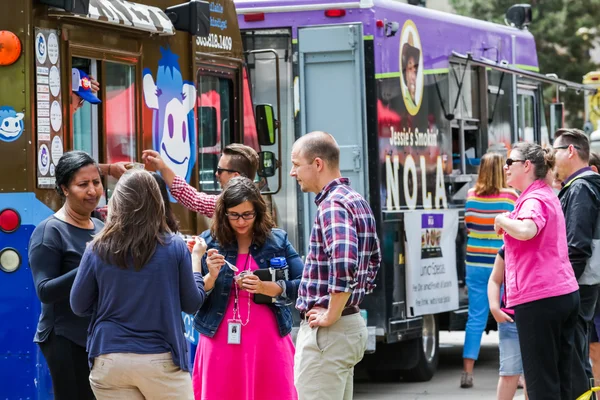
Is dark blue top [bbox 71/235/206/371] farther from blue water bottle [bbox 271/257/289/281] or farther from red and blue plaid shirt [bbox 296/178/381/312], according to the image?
blue water bottle [bbox 271/257/289/281]

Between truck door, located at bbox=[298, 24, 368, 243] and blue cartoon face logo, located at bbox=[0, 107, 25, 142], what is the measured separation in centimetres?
411

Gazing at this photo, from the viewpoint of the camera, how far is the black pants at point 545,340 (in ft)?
22.0

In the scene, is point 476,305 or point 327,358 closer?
point 327,358

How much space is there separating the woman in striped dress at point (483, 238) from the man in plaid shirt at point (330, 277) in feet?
15.6

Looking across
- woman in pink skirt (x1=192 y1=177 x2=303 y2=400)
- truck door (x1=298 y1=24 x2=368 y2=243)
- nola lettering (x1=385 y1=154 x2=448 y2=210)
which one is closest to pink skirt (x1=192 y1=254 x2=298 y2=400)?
woman in pink skirt (x1=192 y1=177 x2=303 y2=400)

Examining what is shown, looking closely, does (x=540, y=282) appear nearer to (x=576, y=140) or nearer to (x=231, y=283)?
(x=576, y=140)

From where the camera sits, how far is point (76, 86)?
6.44 metres

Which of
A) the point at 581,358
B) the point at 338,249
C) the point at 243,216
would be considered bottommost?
the point at 581,358

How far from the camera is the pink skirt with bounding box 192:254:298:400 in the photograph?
566 centimetres

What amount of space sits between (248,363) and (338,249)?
744 mm

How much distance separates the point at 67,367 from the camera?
18.3 feet

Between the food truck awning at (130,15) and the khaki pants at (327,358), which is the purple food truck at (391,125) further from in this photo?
the khaki pants at (327,358)

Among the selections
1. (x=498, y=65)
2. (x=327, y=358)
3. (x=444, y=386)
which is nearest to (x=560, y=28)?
(x=498, y=65)

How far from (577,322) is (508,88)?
579cm
